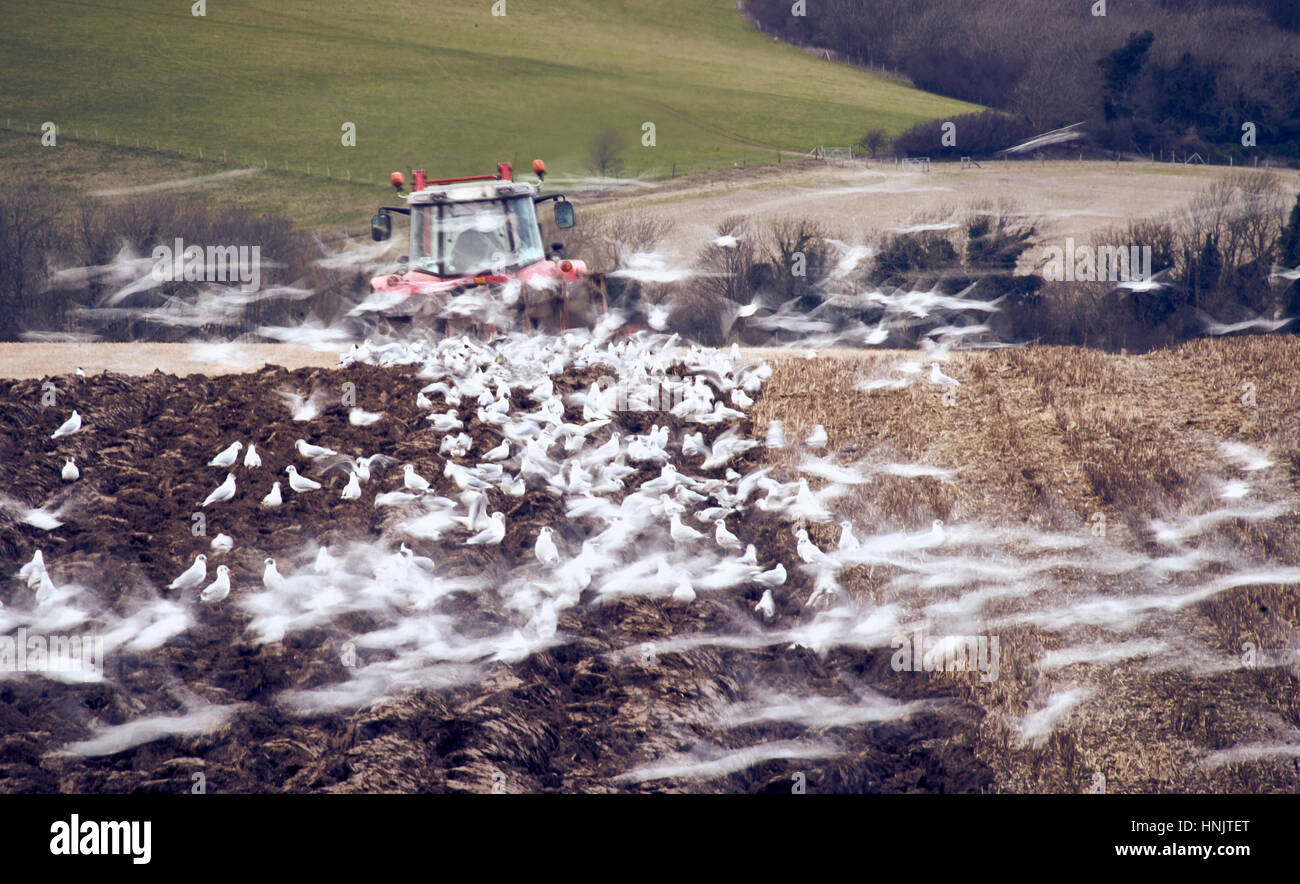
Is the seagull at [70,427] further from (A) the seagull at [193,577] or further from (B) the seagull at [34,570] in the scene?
(A) the seagull at [193,577]

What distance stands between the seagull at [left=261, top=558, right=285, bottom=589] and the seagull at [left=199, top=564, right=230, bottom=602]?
22 cm

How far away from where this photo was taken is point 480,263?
46.8ft

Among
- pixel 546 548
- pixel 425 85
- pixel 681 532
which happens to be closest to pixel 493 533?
pixel 546 548

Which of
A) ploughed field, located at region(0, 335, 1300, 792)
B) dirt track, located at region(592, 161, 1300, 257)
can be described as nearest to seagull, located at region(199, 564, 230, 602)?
ploughed field, located at region(0, 335, 1300, 792)

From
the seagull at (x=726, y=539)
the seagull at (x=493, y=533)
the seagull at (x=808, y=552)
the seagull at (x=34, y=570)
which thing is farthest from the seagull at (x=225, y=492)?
the seagull at (x=808, y=552)

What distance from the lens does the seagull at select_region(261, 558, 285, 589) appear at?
7039 mm

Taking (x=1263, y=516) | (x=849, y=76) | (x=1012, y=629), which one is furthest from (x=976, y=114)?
(x=1012, y=629)

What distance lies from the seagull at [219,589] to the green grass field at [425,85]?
2572cm

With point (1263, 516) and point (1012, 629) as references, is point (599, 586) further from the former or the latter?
point (1263, 516)

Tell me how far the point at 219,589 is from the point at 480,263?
7.86 metres

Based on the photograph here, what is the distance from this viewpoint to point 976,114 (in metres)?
37.8

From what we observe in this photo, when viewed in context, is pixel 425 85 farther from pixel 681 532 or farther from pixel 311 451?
pixel 681 532

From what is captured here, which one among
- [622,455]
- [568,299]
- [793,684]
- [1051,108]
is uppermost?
[1051,108]

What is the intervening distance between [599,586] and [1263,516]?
5.15 m
